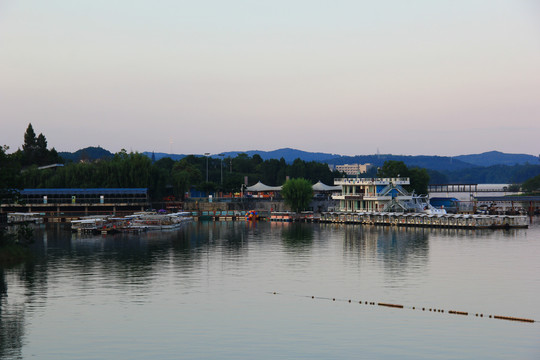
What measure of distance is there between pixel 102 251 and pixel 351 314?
156ft

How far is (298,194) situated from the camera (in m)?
165

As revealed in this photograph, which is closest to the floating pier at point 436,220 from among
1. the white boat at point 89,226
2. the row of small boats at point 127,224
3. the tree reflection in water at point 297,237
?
the tree reflection in water at point 297,237

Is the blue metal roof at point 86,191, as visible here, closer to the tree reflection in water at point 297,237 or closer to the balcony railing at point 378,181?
the balcony railing at point 378,181

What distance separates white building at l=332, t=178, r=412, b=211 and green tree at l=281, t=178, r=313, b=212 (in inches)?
653

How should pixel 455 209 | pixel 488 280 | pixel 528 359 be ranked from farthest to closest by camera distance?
pixel 455 209 → pixel 488 280 → pixel 528 359

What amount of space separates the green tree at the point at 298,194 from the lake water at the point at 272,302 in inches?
2973

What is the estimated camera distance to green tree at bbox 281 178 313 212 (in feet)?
543

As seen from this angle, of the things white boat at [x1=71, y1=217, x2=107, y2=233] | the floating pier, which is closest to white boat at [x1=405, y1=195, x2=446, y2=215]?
the floating pier

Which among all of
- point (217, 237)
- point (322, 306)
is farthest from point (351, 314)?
point (217, 237)

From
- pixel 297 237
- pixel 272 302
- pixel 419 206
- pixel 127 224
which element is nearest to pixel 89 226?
pixel 127 224

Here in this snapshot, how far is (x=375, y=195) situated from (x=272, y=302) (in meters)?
94.0

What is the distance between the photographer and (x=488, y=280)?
59656mm

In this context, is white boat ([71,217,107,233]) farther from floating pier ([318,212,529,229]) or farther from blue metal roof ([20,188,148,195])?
floating pier ([318,212,529,229])

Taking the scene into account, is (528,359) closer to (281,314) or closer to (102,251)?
(281,314)
